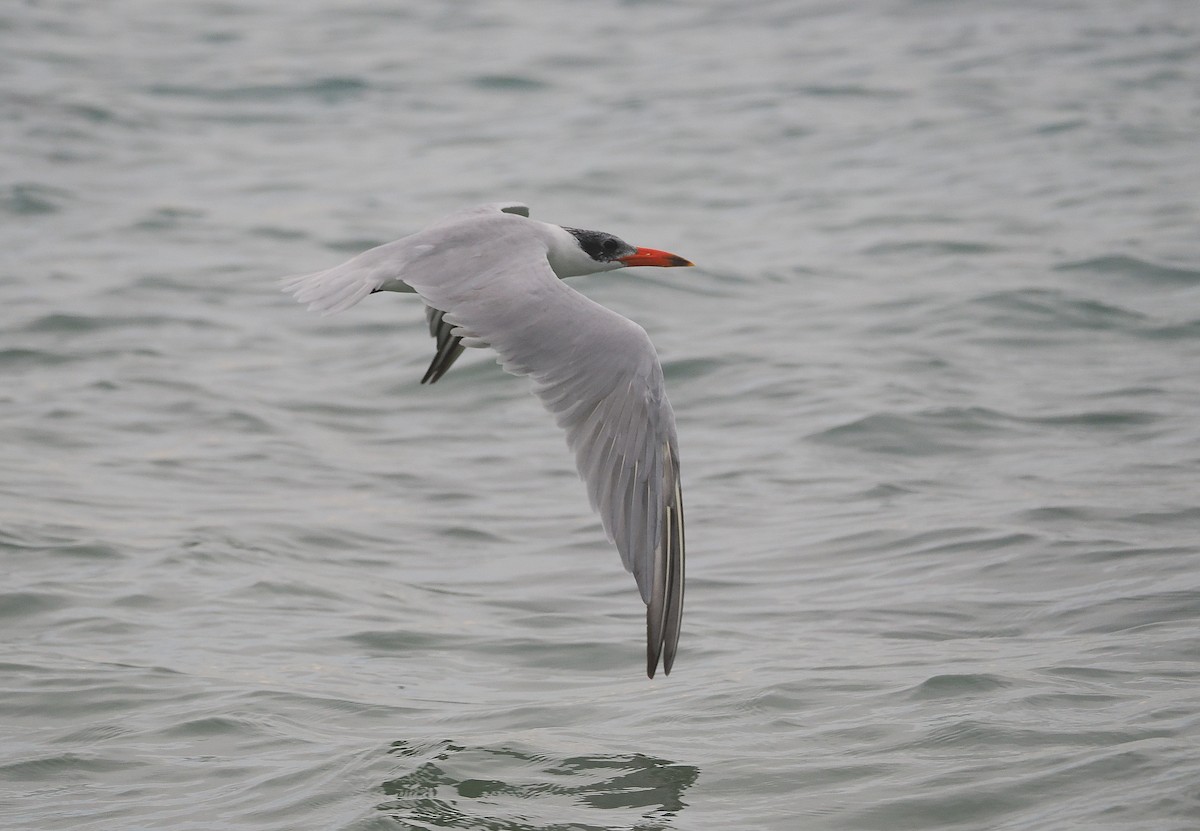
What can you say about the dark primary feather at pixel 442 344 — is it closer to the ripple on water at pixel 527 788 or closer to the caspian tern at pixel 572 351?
the caspian tern at pixel 572 351

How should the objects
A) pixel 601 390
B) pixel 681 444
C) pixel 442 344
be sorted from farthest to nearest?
1. pixel 681 444
2. pixel 442 344
3. pixel 601 390

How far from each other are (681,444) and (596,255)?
181 centimetres

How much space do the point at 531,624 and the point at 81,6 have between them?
46.0ft

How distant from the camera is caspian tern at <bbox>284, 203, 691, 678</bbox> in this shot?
508 cm

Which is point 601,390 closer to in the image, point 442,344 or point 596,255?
point 596,255

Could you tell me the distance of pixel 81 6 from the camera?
18.3 metres

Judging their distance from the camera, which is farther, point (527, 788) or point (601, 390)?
point (601, 390)

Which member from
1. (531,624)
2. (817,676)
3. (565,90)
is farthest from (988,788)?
(565,90)

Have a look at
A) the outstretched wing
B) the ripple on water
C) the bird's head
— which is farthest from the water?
the bird's head

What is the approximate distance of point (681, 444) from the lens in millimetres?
8156

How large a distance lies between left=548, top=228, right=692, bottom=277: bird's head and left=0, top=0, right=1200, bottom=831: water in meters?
1.20

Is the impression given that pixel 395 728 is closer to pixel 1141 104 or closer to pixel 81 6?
pixel 1141 104

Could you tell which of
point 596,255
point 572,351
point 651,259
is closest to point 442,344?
point 596,255

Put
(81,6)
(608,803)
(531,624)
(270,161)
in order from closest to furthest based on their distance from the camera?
(608,803)
(531,624)
(270,161)
(81,6)
